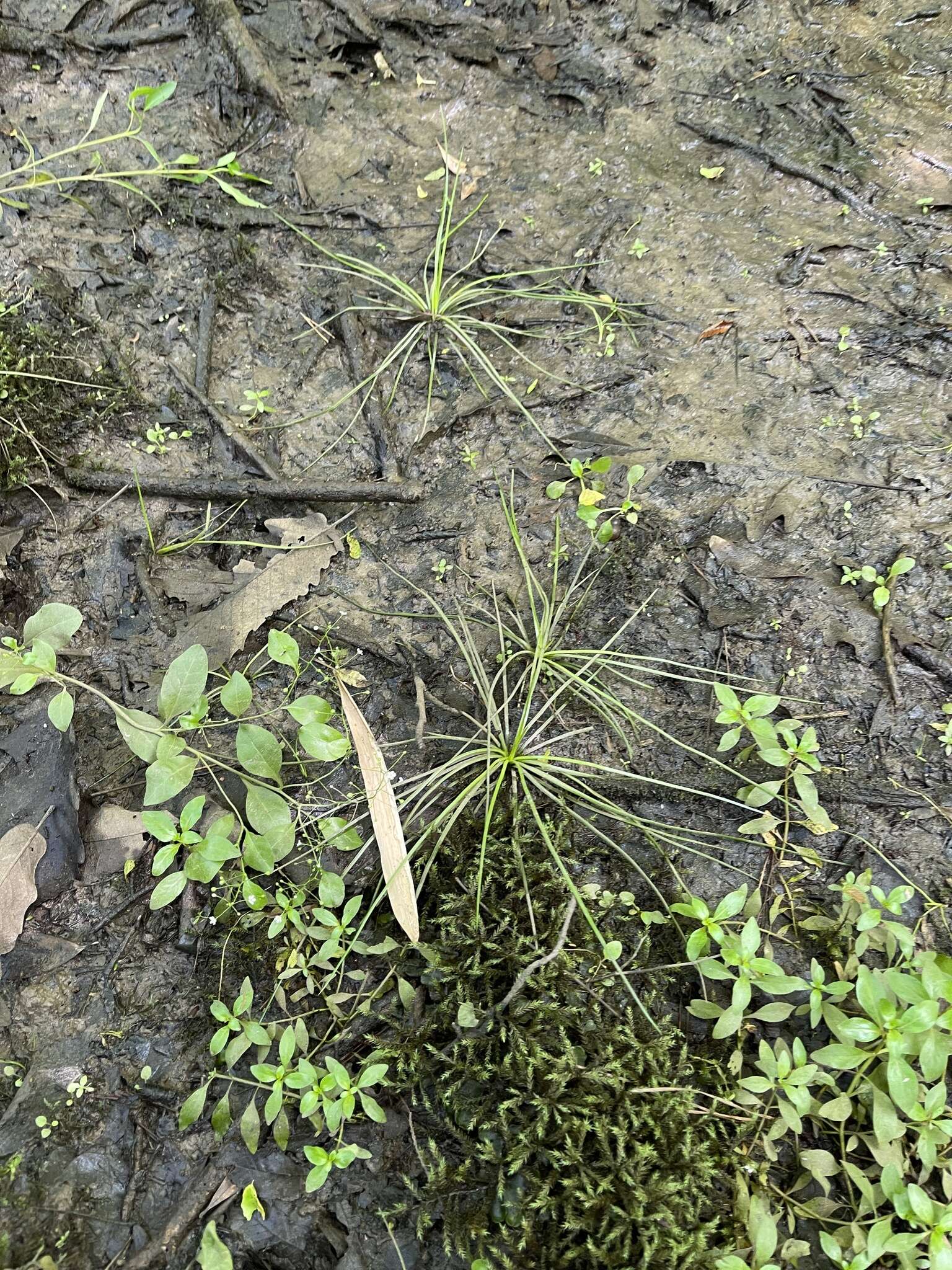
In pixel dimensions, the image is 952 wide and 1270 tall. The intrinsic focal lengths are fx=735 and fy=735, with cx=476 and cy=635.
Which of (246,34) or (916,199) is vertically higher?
(246,34)

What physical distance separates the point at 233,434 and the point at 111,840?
133 centimetres

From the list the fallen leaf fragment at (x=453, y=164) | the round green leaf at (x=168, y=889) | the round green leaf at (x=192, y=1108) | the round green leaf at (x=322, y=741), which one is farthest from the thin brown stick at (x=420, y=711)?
the fallen leaf fragment at (x=453, y=164)

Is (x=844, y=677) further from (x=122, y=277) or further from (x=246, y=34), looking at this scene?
(x=246, y=34)

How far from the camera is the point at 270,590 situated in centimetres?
228

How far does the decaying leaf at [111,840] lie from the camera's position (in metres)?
1.96

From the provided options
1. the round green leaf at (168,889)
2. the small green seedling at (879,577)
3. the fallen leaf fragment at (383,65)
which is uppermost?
the fallen leaf fragment at (383,65)

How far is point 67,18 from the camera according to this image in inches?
116

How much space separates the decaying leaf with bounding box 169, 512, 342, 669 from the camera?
86.7 inches

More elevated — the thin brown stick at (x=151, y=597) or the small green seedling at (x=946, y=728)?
the thin brown stick at (x=151, y=597)

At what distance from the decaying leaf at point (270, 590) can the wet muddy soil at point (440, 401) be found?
54 millimetres

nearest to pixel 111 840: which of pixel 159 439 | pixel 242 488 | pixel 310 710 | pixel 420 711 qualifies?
pixel 310 710

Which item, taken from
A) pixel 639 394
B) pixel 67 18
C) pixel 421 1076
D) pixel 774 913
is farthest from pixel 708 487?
pixel 67 18

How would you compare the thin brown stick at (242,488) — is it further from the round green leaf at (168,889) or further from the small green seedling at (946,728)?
the small green seedling at (946,728)

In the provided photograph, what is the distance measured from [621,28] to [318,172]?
1.51m
